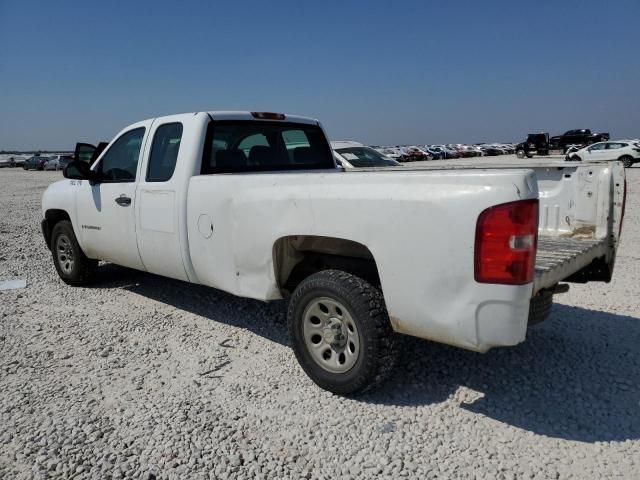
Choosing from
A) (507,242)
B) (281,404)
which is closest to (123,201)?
(281,404)

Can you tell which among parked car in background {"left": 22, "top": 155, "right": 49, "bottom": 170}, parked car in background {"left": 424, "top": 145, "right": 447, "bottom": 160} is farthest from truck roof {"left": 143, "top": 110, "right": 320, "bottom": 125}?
parked car in background {"left": 424, "top": 145, "right": 447, "bottom": 160}

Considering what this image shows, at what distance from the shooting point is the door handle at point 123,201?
185 inches

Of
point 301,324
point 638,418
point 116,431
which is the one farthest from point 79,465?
point 638,418

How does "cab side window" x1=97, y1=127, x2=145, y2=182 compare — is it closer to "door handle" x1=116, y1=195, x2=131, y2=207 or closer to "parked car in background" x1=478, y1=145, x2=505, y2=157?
"door handle" x1=116, y1=195, x2=131, y2=207

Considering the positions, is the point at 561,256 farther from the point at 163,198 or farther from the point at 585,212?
the point at 163,198

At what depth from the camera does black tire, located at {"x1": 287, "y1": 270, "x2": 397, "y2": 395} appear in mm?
2986

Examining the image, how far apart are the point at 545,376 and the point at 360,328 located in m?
1.50

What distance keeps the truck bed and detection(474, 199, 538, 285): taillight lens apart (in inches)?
10.1

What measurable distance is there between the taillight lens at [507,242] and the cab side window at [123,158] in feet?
11.4

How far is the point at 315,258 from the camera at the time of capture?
3.68m

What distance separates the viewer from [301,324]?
3.38m

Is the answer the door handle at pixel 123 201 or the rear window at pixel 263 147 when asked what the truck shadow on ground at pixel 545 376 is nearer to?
the door handle at pixel 123 201

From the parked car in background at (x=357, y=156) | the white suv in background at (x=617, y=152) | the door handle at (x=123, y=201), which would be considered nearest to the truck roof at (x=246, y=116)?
the door handle at (x=123, y=201)

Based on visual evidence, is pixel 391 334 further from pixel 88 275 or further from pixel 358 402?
pixel 88 275
